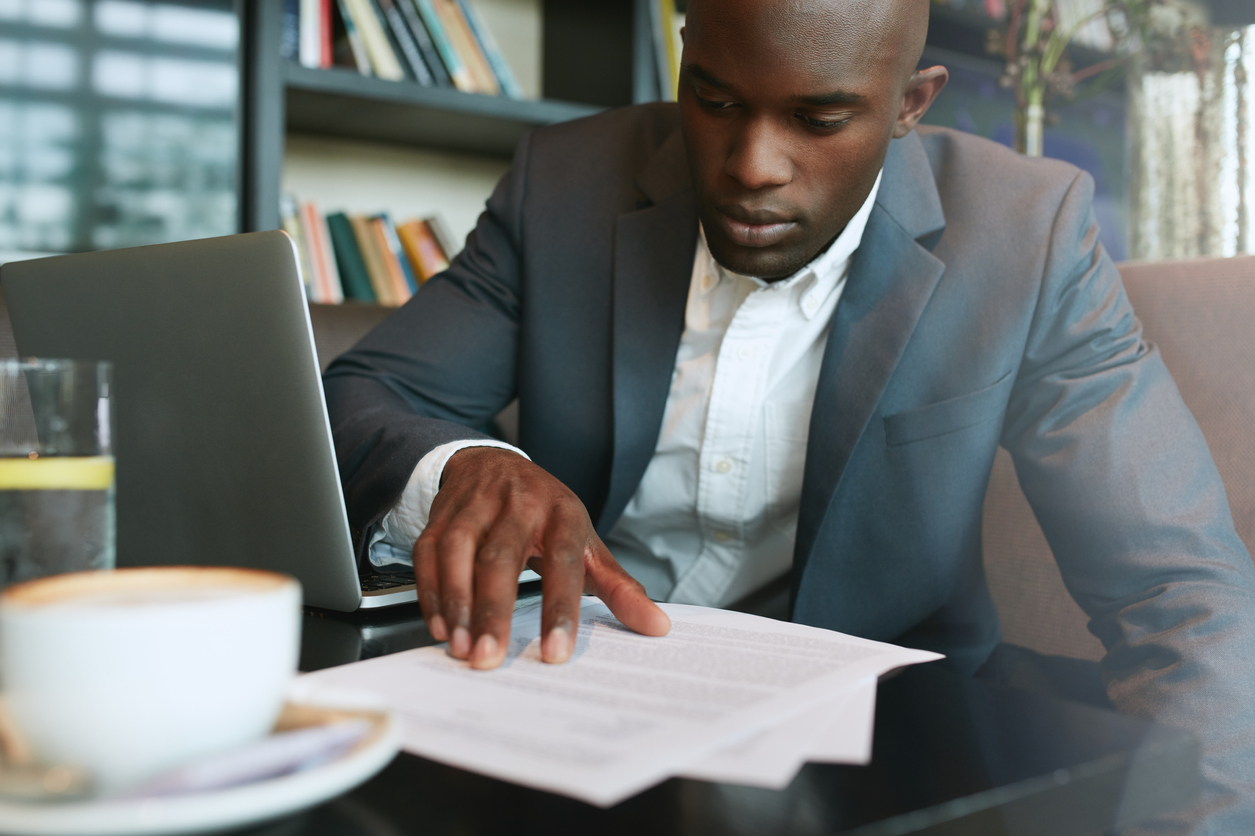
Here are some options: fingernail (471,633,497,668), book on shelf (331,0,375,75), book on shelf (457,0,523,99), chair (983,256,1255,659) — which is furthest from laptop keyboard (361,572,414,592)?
book on shelf (457,0,523,99)

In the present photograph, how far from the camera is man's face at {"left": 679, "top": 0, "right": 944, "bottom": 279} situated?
845 mm

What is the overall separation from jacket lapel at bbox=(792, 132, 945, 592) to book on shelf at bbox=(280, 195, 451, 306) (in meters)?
1.15

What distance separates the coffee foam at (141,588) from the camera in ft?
1.04

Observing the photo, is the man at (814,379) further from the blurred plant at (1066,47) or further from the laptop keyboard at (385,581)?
the blurred plant at (1066,47)

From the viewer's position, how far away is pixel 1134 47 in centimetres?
205

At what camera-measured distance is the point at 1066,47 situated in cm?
212

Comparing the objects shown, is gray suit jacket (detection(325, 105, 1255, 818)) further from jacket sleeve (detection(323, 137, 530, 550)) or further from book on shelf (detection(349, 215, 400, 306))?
book on shelf (detection(349, 215, 400, 306))

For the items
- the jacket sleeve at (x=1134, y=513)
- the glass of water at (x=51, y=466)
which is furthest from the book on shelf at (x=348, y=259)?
the glass of water at (x=51, y=466)

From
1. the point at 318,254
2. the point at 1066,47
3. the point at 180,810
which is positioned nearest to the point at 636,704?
the point at 180,810

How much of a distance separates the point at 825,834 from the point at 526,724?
0.13 metres

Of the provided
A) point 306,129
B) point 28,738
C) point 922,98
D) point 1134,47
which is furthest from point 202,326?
point 1134,47

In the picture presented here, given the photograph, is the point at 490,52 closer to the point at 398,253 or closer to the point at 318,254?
the point at 398,253

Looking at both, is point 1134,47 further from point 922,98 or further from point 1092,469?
point 1092,469

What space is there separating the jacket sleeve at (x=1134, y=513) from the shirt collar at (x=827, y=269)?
0.20m
